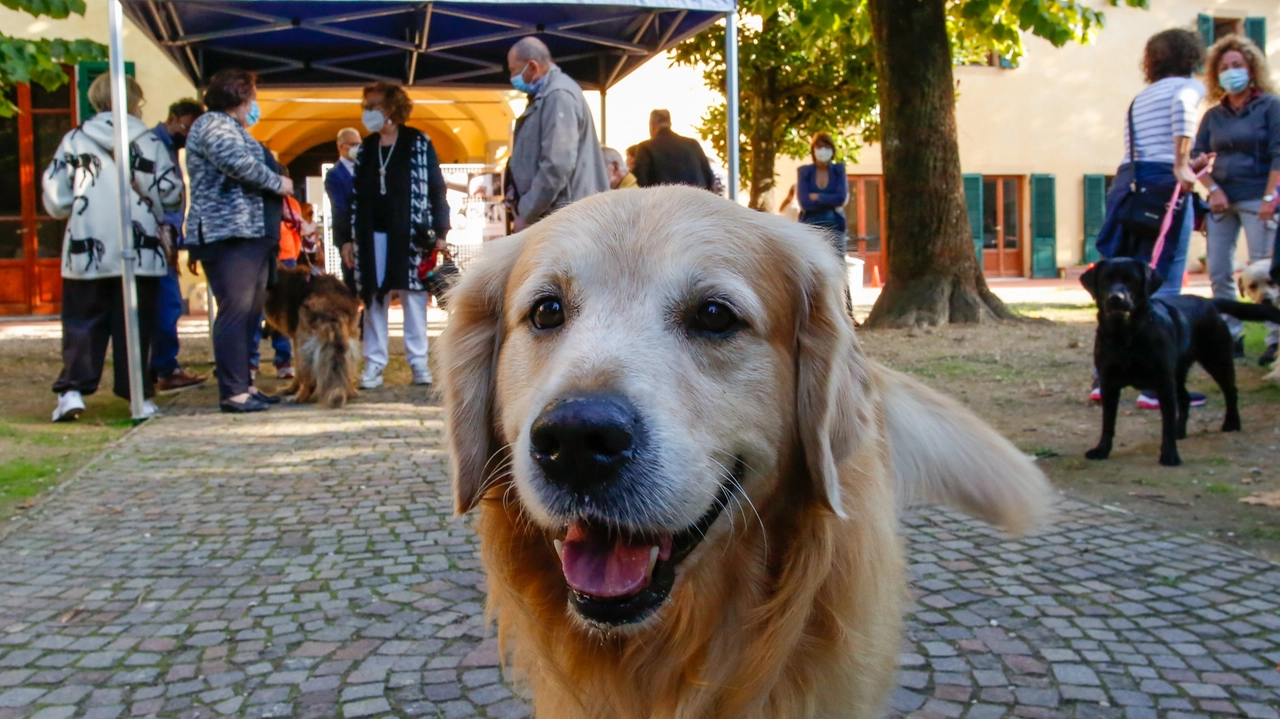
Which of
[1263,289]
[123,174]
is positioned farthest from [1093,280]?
[123,174]

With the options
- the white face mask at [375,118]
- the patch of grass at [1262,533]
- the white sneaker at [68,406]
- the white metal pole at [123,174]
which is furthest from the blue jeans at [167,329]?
the patch of grass at [1262,533]

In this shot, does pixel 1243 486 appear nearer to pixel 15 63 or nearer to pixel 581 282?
pixel 581 282

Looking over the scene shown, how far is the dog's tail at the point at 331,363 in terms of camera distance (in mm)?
7766

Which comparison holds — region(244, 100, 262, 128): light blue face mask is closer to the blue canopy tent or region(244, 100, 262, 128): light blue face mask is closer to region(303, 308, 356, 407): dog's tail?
the blue canopy tent

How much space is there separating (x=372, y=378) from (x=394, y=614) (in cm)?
540

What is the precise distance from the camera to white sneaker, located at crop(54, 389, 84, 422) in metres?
7.11

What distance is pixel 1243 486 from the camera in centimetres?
488

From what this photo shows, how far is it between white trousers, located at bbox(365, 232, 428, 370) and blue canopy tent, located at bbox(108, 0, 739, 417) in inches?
73.6

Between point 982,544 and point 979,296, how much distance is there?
7.51m

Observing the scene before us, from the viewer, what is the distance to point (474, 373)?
8.43 ft

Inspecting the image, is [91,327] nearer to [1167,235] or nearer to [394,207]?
[394,207]

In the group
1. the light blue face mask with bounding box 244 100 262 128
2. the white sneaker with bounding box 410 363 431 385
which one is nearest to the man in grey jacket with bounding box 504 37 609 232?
the light blue face mask with bounding box 244 100 262 128

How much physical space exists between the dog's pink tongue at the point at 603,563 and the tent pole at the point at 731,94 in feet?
17.9

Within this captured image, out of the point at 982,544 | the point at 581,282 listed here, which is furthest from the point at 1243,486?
the point at 581,282
